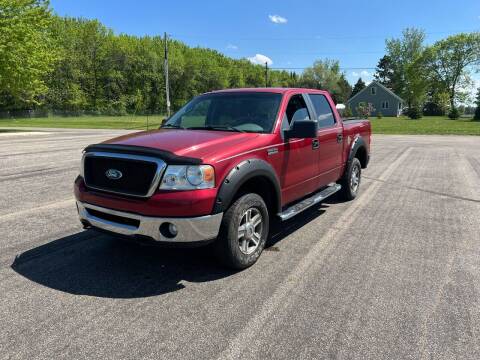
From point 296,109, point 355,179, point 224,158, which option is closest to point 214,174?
point 224,158

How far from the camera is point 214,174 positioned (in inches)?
147

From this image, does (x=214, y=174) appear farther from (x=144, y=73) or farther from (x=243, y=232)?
(x=144, y=73)

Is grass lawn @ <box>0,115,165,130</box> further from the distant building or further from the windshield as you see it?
the distant building

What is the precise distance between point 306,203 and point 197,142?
6.33 ft

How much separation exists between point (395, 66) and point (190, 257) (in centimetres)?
9952

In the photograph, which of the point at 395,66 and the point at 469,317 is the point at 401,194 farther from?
the point at 395,66

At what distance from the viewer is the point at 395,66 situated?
3669 inches

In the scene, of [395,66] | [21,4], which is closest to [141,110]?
[21,4]

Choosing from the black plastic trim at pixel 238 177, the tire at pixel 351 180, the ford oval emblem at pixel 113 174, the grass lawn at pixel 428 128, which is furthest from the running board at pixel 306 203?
the grass lawn at pixel 428 128

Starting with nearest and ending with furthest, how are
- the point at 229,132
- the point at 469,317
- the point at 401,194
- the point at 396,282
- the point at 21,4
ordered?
the point at 469,317 → the point at 396,282 → the point at 229,132 → the point at 401,194 → the point at 21,4

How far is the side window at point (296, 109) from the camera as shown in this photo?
5.11 meters

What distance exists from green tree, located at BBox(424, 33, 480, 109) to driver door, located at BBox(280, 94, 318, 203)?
261ft

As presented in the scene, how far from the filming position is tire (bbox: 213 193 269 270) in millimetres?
3914

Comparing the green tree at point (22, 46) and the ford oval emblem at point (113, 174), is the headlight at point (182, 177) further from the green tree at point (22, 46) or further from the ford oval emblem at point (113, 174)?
the green tree at point (22, 46)
